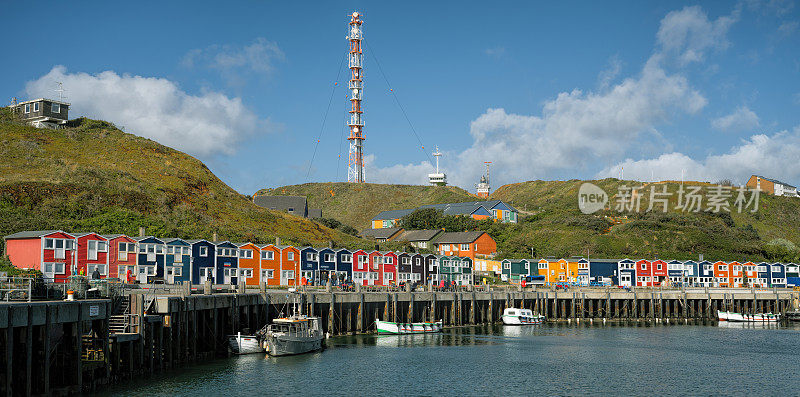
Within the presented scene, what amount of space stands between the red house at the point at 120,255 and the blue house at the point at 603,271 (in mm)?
77289

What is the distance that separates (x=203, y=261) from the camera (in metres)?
79.6

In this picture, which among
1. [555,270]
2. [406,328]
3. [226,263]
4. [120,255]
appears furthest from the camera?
[555,270]

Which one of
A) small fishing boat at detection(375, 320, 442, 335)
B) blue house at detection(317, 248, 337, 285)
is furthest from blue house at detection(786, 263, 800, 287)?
blue house at detection(317, 248, 337, 285)

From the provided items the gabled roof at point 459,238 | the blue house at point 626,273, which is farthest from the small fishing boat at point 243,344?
the gabled roof at point 459,238

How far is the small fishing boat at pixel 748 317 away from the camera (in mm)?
95938

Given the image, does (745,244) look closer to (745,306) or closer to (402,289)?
(745,306)

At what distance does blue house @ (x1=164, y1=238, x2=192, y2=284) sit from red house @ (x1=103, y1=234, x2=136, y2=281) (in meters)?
3.68

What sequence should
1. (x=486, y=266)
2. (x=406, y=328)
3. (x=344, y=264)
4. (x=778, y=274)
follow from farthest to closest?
(x=778, y=274) < (x=486, y=266) < (x=344, y=264) < (x=406, y=328)

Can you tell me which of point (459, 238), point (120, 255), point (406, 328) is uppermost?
point (459, 238)

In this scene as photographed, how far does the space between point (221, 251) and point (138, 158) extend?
6294cm

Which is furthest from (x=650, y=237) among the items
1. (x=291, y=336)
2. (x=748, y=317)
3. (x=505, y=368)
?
(x=291, y=336)

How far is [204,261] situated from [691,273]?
3397 inches

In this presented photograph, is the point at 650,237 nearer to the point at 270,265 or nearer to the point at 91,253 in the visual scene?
the point at 270,265

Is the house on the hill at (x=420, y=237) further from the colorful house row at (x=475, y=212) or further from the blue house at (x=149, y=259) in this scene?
the blue house at (x=149, y=259)
